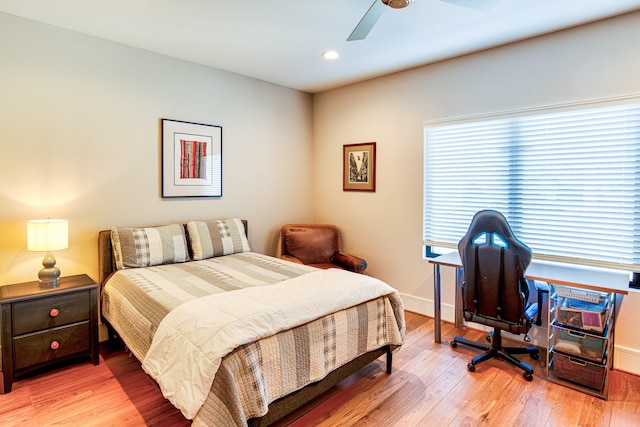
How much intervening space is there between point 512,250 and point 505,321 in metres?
0.53

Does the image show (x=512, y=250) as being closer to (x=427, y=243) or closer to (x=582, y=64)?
(x=427, y=243)

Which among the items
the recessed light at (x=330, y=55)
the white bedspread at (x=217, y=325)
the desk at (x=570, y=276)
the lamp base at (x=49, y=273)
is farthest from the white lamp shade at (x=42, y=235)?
the desk at (x=570, y=276)

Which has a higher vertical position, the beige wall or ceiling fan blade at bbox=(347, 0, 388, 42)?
ceiling fan blade at bbox=(347, 0, 388, 42)

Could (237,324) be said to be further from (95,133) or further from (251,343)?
(95,133)

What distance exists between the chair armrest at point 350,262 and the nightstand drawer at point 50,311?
2.41 meters

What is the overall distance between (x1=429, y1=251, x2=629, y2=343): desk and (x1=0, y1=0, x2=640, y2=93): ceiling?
1815 mm

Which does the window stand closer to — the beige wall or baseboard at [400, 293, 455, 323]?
baseboard at [400, 293, 455, 323]

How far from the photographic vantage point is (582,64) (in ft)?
9.07

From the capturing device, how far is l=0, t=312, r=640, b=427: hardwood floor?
6.95ft

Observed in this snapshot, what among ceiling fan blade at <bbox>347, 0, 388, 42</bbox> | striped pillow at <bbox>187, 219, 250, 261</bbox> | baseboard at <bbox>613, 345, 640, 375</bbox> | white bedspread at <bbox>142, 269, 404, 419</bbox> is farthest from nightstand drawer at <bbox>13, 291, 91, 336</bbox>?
baseboard at <bbox>613, 345, 640, 375</bbox>

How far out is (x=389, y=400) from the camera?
231 centimetres

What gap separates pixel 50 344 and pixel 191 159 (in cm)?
190

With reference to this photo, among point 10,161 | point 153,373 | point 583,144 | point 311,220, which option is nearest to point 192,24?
point 10,161

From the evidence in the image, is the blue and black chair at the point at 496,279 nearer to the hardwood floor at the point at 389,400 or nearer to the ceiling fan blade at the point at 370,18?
the hardwood floor at the point at 389,400
